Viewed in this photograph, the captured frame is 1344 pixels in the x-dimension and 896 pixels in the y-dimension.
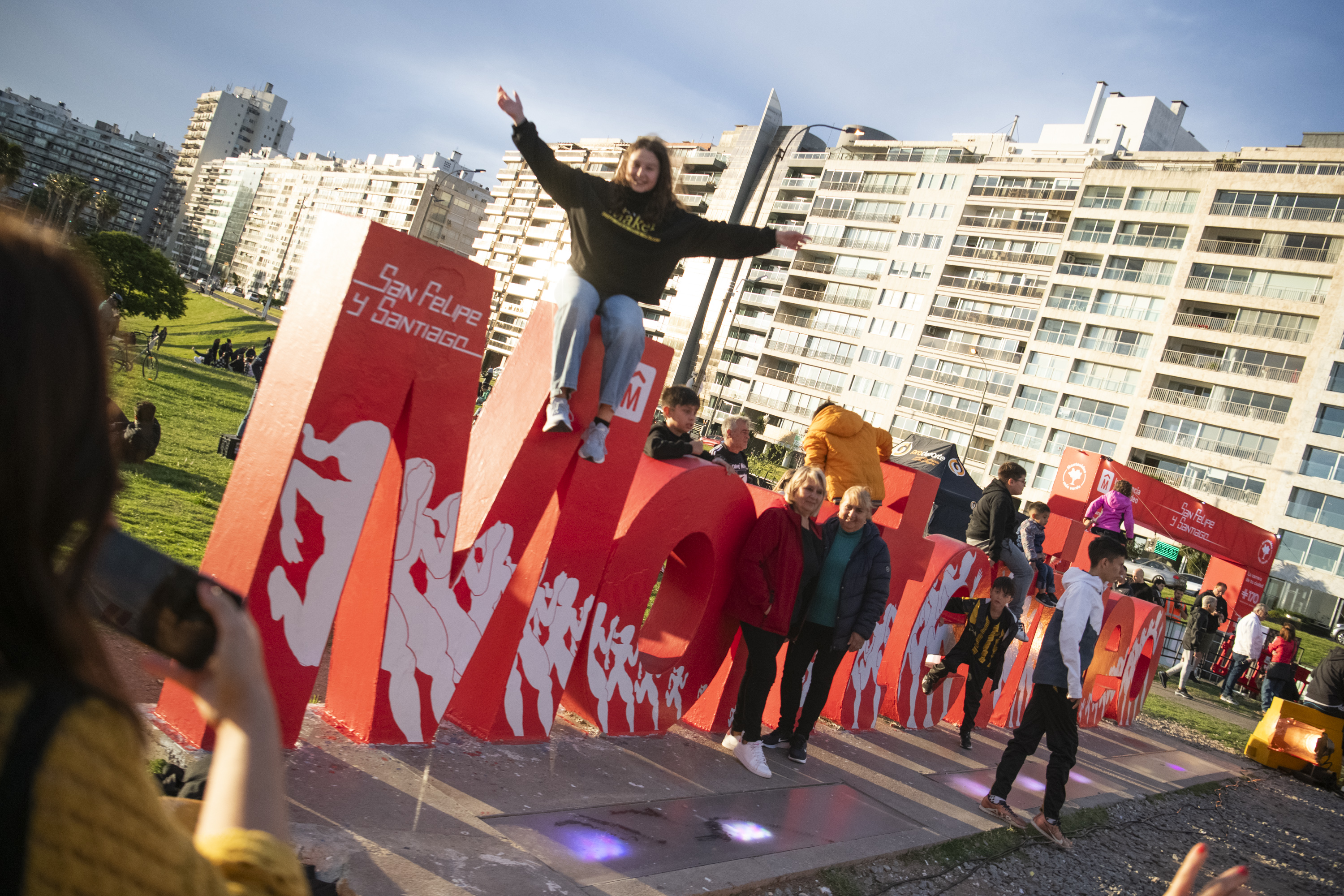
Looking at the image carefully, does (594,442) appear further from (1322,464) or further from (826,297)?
(826,297)

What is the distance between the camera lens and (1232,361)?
4997 cm

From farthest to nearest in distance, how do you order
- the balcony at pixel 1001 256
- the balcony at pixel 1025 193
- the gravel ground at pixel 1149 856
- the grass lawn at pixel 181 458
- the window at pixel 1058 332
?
the balcony at pixel 1001 256, the balcony at pixel 1025 193, the window at pixel 1058 332, the grass lawn at pixel 181 458, the gravel ground at pixel 1149 856

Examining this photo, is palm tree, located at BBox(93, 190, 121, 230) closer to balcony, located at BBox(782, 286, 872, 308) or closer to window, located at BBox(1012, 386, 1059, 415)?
balcony, located at BBox(782, 286, 872, 308)

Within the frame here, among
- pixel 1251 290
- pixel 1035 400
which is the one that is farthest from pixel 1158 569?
pixel 1251 290

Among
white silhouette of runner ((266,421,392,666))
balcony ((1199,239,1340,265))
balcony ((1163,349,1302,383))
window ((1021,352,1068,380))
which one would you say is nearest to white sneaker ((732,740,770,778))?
white silhouette of runner ((266,421,392,666))

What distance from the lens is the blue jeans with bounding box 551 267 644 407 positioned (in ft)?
15.1

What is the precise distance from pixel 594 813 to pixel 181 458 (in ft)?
32.6

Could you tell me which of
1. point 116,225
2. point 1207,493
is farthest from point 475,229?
point 1207,493

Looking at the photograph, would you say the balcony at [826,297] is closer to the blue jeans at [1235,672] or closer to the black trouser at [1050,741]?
the blue jeans at [1235,672]

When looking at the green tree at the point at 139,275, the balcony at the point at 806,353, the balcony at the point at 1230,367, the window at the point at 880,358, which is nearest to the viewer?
the green tree at the point at 139,275

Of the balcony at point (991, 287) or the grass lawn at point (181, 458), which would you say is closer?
the grass lawn at point (181, 458)

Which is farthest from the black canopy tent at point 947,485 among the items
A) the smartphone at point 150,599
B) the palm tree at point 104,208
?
the palm tree at point 104,208

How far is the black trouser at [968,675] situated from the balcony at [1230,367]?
50.1m

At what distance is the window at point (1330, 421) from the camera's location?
4547 cm
